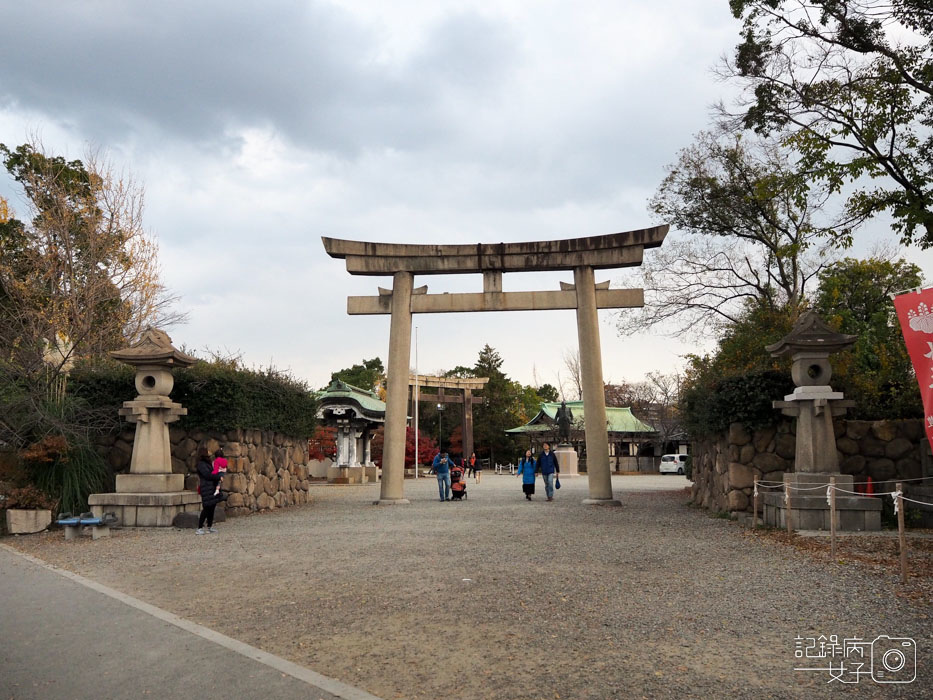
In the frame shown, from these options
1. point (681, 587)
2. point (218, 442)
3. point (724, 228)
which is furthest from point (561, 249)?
point (681, 587)

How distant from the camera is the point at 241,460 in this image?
15219 mm

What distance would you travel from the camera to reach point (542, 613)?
19.7ft

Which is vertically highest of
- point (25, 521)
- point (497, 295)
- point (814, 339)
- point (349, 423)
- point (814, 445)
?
point (497, 295)

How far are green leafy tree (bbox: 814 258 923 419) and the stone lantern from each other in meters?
12.0

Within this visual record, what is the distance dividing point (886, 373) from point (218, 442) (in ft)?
42.3

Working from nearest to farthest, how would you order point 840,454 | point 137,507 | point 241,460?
point 137,507 < point 840,454 < point 241,460

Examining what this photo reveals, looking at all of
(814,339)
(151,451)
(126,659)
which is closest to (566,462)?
(814,339)

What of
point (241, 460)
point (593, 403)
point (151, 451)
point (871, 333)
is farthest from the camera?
point (871, 333)

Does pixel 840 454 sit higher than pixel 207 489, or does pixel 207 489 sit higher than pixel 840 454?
pixel 840 454

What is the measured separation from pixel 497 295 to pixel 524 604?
11.9m

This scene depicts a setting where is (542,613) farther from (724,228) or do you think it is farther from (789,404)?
(724,228)

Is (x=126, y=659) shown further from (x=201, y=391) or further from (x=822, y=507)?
(x=201, y=391)

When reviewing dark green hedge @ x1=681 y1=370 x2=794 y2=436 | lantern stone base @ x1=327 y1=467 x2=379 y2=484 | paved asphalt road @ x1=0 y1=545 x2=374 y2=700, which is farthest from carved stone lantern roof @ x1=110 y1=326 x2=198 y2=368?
lantern stone base @ x1=327 y1=467 x2=379 y2=484

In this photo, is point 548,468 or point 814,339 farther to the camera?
point 548,468
